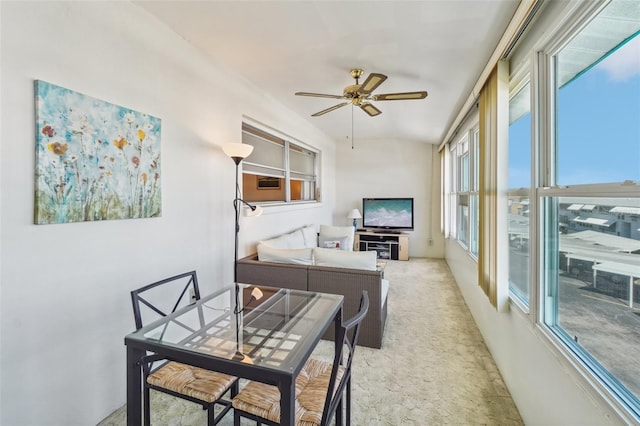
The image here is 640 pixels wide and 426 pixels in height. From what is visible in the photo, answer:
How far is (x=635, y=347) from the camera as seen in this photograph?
102 cm

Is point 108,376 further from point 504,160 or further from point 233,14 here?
point 504,160

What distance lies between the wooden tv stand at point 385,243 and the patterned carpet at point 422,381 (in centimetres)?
268

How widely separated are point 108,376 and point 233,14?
2.43 m

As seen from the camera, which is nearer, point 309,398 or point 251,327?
point 309,398

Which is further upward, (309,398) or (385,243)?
(385,243)

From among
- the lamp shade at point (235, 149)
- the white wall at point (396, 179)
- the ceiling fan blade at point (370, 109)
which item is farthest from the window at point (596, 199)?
the white wall at point (396, 179)

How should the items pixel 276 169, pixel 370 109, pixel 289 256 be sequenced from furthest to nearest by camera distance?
1. pixel 276 169
2. pixel 370 109
3. pixel 289 256

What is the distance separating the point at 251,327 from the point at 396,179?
5.56m

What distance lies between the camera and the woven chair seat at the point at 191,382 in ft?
4.48

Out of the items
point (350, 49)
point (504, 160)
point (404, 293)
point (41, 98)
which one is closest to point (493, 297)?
point (504, 160)

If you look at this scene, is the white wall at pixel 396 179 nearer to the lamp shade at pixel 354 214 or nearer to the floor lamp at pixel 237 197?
the lamp shade at pixel 354 214

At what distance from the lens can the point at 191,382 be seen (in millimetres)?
1416

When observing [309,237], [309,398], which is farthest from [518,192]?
[309,237]

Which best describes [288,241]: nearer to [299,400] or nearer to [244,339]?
[244,339]
